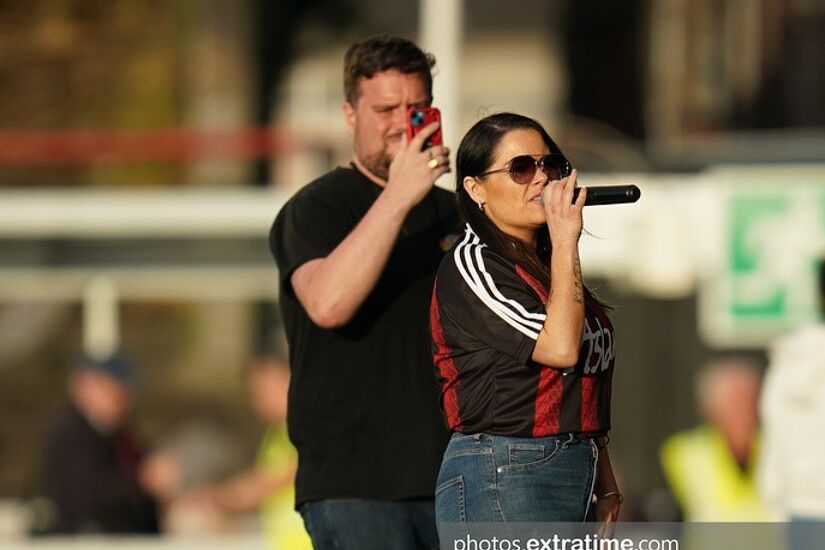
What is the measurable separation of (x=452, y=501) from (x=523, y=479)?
17 centimetres

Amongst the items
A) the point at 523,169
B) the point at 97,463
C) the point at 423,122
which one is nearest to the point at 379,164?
the point at 423,122

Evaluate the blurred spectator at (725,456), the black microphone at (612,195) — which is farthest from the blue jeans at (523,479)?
the blurred spectator at (725,456)

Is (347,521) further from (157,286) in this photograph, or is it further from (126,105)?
(126,105)

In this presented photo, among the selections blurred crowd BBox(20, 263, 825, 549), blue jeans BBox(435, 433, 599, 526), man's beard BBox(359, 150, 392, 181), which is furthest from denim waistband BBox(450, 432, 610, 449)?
blurred crowd BBox(20, 263, 825, 549)

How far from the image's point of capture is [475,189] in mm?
3557

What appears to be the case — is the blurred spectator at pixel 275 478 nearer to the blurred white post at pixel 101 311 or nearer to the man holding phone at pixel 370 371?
the blurred white post at pixel 101 311

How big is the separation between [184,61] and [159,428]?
15.9ft

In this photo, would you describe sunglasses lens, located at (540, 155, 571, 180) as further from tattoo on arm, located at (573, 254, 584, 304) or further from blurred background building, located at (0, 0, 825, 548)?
blurred background building, located at (0, 0, 825, 548)

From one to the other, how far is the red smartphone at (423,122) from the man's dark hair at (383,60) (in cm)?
14

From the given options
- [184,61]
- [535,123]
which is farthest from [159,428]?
[535,123]

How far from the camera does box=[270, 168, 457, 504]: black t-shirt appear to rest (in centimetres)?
404

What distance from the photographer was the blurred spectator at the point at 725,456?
338 inches

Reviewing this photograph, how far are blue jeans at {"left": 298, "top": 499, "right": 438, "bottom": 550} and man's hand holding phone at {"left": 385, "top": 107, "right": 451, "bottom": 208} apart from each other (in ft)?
2.34

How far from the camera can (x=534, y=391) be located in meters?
3.36
